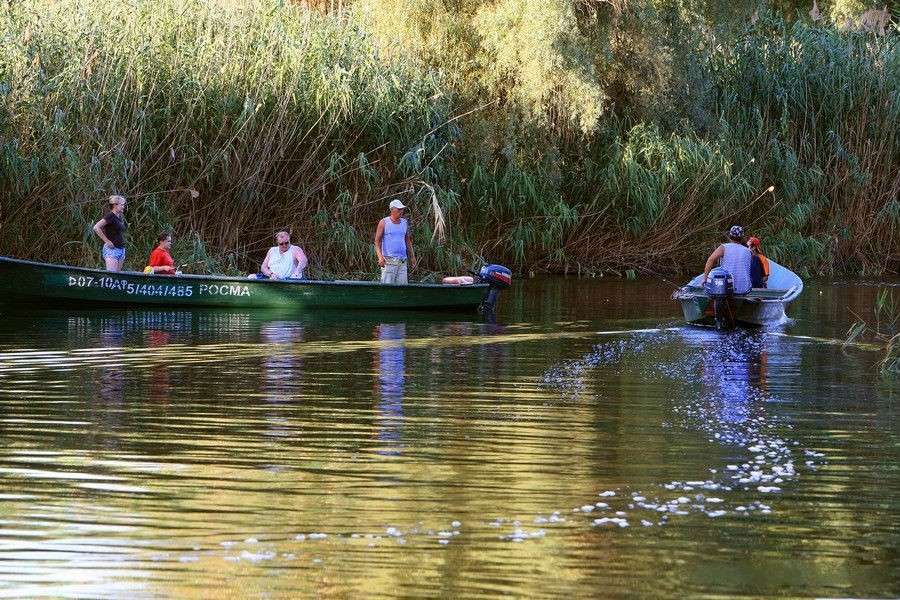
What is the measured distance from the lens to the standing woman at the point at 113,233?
1933 cm

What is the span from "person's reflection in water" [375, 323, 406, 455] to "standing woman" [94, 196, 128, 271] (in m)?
3.38

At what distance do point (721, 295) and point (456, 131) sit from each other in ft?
25.5

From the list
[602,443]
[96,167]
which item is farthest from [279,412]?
[96,167]

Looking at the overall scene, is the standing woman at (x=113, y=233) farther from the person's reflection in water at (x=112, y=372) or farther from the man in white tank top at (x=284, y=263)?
the person's reflection in water at (x=112, y=372)

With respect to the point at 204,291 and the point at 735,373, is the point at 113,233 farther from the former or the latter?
the point at 735,373

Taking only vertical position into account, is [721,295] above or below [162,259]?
Answer: below

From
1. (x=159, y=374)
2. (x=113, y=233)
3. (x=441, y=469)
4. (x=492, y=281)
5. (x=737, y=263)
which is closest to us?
(x=441, y=469)

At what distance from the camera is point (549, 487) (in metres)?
8.22

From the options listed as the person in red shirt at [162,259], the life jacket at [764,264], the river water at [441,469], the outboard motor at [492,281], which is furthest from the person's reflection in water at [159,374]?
the life jacket at [764,264]

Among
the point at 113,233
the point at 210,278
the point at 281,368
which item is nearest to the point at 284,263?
the point at 210,278

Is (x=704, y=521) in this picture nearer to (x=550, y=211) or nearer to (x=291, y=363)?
(x=291, y=363)

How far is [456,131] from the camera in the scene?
2495 centimetres

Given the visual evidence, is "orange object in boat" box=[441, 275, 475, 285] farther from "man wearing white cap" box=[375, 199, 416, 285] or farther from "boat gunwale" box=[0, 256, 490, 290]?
"man wearing white cap" box=[375, 199, 416, 285]

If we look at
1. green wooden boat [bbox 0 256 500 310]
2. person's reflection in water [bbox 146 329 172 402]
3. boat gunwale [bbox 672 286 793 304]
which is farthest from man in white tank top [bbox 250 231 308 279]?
boat gunwale [bbox 672 286 793 304]
